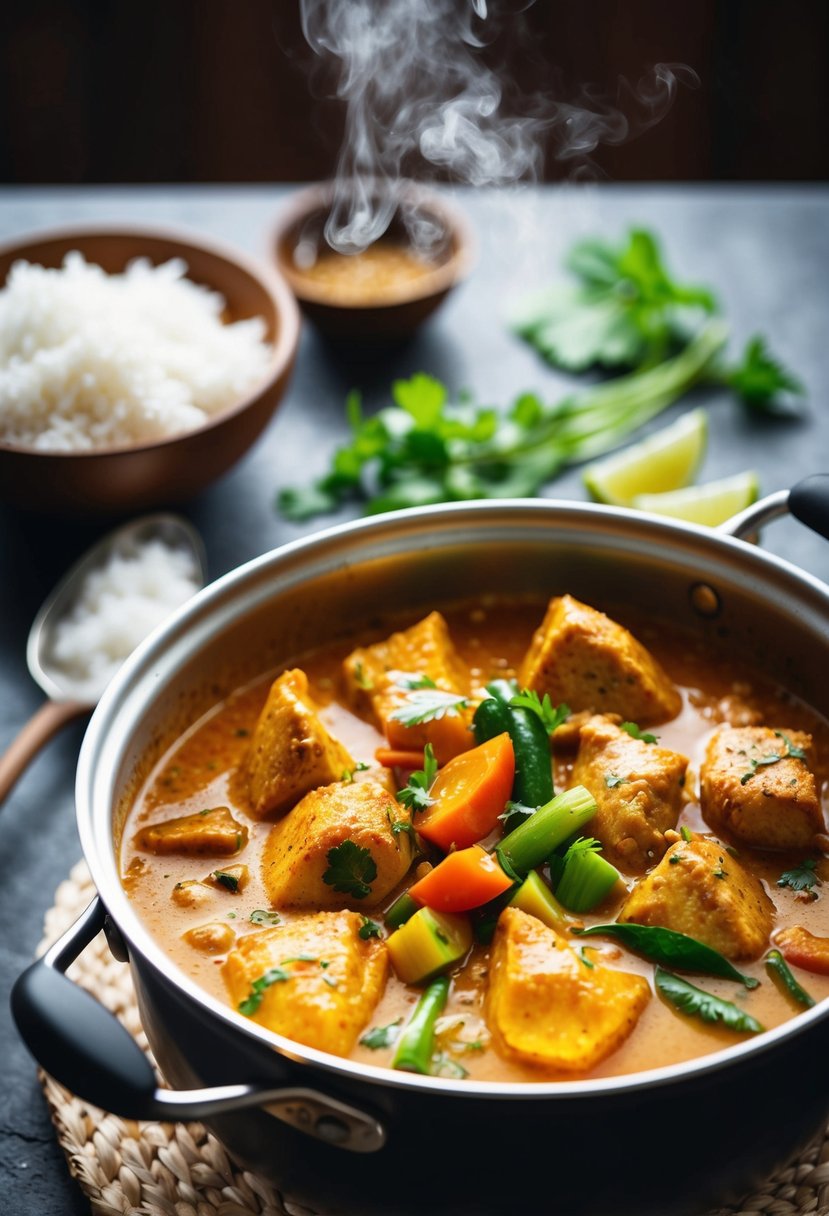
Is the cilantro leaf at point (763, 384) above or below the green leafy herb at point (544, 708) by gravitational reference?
below

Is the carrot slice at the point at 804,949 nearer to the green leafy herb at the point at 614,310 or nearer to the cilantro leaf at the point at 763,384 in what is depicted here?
the cilantro leaf at the point at 763,384

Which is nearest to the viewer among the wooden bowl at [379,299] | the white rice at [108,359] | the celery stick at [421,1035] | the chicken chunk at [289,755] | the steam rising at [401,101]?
the celery stick at [421,1035]

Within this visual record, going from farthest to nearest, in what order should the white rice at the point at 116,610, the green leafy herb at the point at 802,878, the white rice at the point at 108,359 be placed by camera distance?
the white rice at the point at 108,359
the white rice at the point at 116,610
the green leafy herb at the point at 802,878

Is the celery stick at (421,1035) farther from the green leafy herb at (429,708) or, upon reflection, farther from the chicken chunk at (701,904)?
the green leafy herb at (429,708)

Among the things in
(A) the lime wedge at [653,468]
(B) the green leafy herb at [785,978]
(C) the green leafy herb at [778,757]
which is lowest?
(A) the lime wedge at [653,468]

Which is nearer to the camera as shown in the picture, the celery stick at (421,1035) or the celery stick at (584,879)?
the celery stick at (421,1035)

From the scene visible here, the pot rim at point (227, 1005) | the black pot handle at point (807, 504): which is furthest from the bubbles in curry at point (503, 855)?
the black pot handle at point (807, 504)

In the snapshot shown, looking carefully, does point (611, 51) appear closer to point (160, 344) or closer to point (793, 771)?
point (160, 344)
